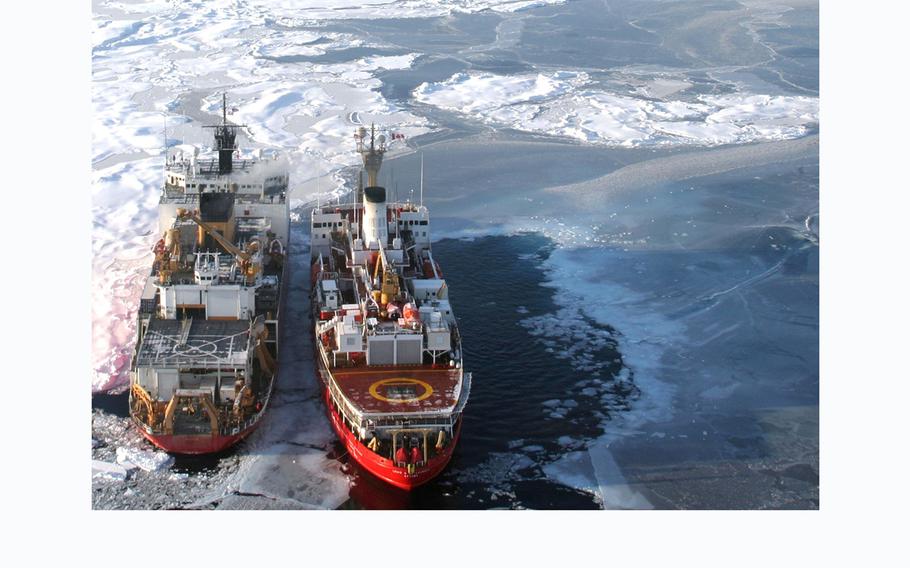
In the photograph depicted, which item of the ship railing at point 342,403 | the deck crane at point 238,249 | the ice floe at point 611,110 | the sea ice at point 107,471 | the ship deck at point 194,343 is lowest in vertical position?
the sea ice at point 107,471

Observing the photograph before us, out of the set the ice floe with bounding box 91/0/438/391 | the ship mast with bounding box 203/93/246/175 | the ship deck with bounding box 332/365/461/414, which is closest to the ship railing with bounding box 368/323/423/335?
the ship deck with bounding box 332/365/461/414

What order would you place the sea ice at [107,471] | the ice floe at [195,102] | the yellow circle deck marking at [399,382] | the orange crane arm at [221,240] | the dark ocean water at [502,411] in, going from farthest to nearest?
the ice floe at [195,102] < the orange crane arm at [221,240] < the yellow circle deck marking at [399,382] < the sea ice at [107,471] < the dark ocean water at [502,411]

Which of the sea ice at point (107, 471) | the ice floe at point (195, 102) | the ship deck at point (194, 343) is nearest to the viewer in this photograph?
the sea ice at point (107, 471)

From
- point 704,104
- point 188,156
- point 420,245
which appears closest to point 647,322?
point 420,245

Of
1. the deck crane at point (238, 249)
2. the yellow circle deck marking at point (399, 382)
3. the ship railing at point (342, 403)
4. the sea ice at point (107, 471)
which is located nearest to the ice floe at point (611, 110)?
the deck crane at point (238, 249)

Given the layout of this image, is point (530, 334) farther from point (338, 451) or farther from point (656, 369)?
point (338, 451)

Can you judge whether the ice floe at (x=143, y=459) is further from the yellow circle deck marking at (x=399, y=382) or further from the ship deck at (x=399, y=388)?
the yellow circle deck marking at (x=399, y=382)

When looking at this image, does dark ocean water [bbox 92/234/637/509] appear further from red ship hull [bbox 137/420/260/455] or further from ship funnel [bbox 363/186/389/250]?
ship funnel [bbox 363/186/389/250]
